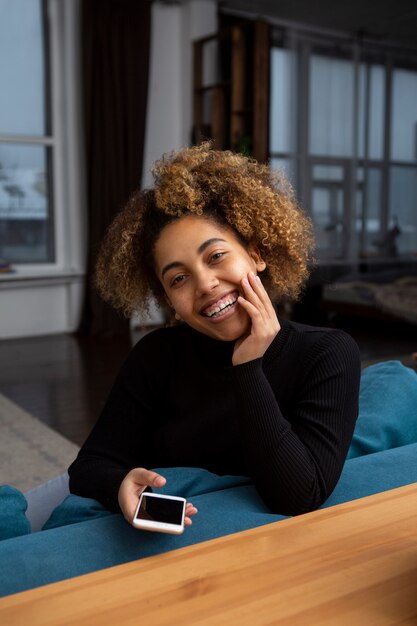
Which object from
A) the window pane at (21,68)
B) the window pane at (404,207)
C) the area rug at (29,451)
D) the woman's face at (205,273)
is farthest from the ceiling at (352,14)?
the woman's face at (205,273)

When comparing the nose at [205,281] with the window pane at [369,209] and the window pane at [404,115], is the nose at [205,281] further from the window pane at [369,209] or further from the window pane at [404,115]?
the window pane at [369,209]

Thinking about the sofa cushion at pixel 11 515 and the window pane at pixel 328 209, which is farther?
the window pane at pixel 328 209

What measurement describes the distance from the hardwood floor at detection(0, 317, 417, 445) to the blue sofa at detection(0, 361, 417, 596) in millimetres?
1944

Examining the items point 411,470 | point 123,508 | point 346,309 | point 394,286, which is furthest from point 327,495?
point 346,309

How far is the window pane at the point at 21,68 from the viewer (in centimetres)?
538

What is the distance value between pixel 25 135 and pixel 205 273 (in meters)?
4.94

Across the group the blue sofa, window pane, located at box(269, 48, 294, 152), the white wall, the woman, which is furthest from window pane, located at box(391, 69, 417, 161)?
the woman

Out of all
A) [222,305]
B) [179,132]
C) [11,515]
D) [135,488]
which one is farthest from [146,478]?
[179,132]

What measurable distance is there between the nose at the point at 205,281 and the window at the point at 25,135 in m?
4.84

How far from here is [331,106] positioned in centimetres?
557

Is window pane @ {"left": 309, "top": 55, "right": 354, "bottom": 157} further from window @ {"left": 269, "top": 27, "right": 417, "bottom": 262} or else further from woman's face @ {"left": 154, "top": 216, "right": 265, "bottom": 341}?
→ woman's face @ {"left": 154, "top": 216, "right": 265, "bottom": 341}

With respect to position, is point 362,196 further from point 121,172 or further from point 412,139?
point 121,172

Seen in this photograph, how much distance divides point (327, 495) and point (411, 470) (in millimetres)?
147

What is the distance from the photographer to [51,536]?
0.86 metres
